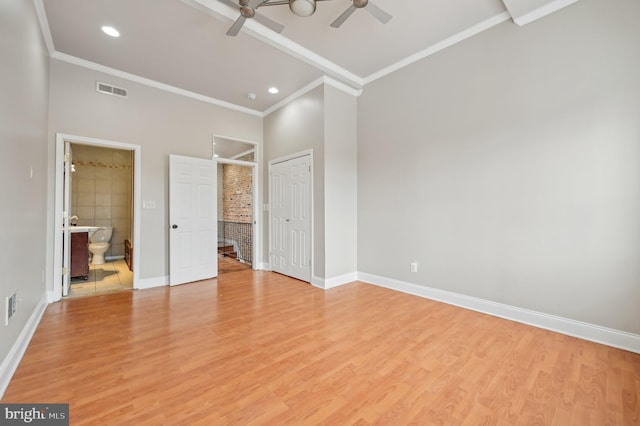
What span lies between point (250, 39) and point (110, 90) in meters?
2.32

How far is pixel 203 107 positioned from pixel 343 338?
14.6ft

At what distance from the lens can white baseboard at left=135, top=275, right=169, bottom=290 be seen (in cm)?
408

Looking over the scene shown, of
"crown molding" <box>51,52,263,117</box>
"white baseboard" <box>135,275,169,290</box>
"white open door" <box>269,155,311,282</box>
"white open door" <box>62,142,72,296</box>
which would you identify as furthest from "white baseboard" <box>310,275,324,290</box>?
"crown molding" <box>51,52,263,117</box>

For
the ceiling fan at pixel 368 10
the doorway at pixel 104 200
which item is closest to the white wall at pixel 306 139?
the ceiling fan at pixel 368 10

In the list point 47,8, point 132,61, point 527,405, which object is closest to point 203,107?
point 132,61

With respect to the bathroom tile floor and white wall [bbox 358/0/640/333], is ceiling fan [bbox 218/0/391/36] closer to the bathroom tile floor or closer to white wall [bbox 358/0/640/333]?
white wall [bbox 358/0/640/333]

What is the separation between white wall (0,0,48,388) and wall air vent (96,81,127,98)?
67 centimetres

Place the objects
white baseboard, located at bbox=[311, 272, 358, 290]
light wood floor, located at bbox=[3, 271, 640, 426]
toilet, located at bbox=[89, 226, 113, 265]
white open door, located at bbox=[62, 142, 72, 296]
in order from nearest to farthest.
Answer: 1. light wood floor, located at bbox=[3, 271, 640, 426]
2. white open door, located at bbox=[62, 142, 72, 296]
3. white baseboard, located at bbox=[311, 272, 358, 290]
4. toilet, located at bbox=[89, 226, 113, 265]

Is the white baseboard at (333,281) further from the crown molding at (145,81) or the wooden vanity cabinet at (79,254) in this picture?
the wooden vanity cabinet at (79,254)

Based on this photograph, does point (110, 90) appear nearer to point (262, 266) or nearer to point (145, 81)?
point (145, 81)

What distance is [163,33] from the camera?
3119 mm

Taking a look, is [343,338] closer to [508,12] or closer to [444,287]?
[444,287]

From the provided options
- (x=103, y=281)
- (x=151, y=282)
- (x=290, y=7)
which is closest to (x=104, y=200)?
(x=103, y=281)

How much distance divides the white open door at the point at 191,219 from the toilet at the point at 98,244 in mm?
A: 2798
